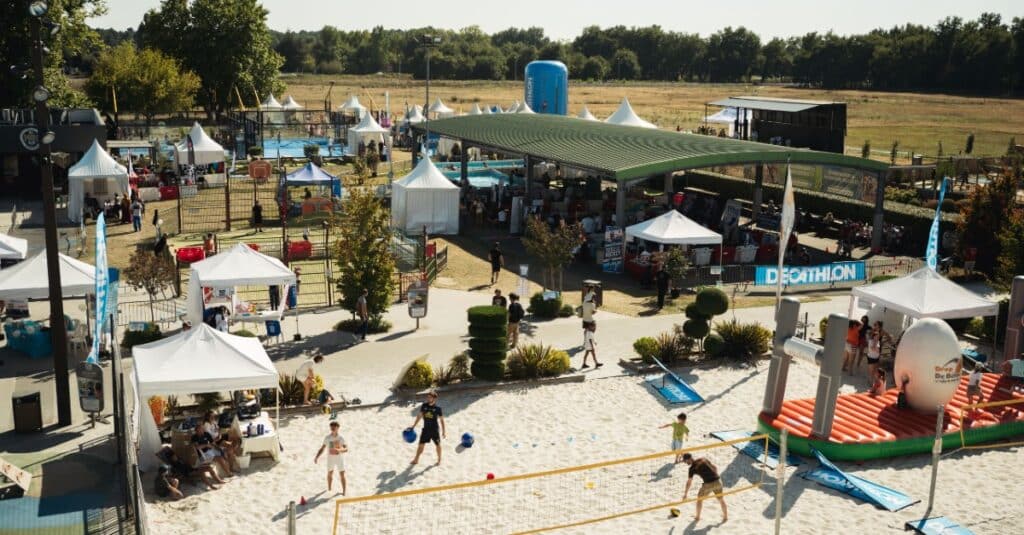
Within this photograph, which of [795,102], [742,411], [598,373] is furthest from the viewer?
[795,102]

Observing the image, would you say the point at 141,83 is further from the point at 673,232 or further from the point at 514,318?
the point at 514,318

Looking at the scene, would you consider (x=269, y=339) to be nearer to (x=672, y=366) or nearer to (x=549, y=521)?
(x=672, y=366)

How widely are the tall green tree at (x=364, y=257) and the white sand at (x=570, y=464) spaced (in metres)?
4.42

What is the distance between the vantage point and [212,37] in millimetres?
68938

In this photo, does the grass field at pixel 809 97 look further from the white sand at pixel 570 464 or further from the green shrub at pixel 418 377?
the white sand at pixel 570 464

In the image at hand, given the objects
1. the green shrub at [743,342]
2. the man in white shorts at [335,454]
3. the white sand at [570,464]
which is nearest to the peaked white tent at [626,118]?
the green shrub at [743,342]

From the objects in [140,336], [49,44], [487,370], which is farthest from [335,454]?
[49,44]

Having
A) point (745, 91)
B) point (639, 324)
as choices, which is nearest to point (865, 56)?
point (745, 91)

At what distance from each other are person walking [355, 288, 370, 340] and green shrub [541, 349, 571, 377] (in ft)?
14.6

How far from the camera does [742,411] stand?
17.3 meters

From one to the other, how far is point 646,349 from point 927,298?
18.6 feet

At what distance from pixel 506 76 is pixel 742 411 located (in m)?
144

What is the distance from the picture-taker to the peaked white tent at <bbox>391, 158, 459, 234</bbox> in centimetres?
3347

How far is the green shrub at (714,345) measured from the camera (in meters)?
19.9
